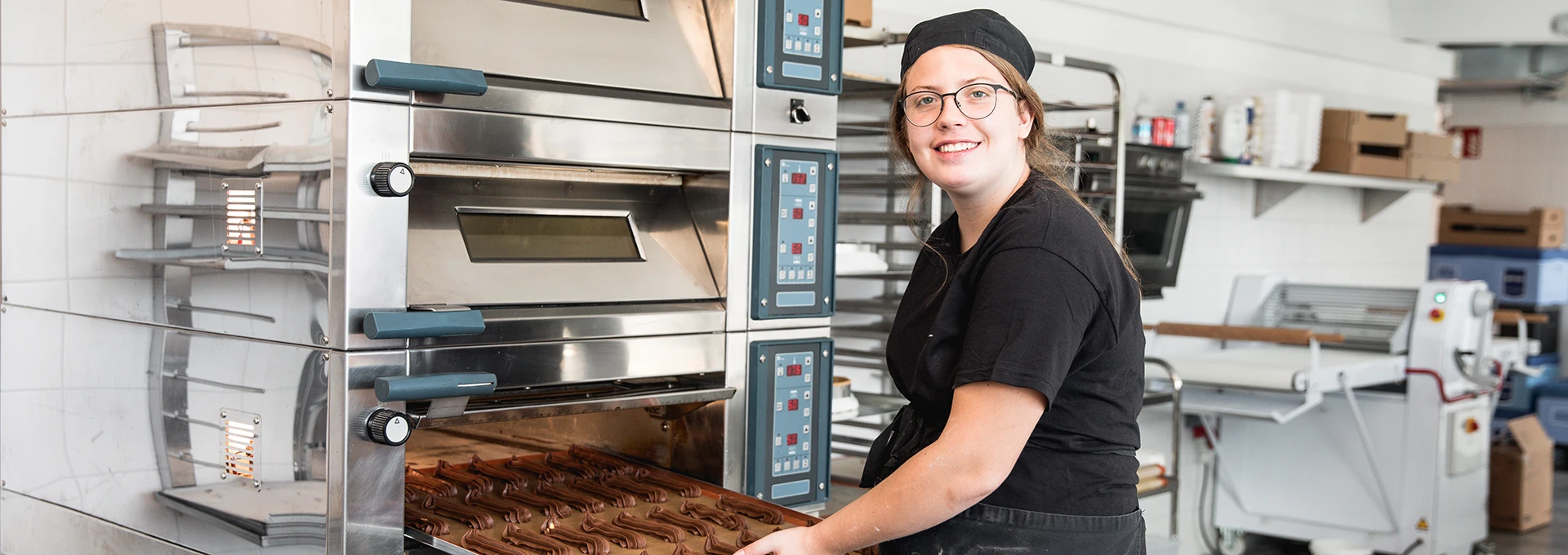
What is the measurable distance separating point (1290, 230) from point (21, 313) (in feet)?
16.7

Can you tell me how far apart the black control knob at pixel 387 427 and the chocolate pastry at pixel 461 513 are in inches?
8.5

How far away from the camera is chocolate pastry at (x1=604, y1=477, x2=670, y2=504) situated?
6.59 feet

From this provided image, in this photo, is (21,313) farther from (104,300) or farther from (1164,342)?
(1164,342)

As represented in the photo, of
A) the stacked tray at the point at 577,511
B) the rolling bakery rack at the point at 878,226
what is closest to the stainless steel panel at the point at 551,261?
the stacked tray at the point at 577,511

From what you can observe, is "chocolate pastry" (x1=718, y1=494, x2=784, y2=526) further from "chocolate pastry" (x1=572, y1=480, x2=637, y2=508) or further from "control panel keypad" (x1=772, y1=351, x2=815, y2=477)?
"control panel keypad" (x1=772, y1=351, x2=815, y2=477)

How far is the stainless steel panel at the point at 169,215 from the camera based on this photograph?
5.56 ft

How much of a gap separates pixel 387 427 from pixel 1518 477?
5647 millimetres

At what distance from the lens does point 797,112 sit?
7.23ft

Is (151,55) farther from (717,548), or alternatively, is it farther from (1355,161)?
(1355,161)

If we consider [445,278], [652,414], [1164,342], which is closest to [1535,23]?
[1164,342]

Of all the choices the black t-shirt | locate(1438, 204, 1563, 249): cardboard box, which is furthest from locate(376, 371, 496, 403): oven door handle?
locate(1438, 204, 1563, 249): cardboard box

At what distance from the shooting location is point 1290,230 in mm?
5832

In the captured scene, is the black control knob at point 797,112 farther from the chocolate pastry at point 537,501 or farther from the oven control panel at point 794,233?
the chocolate pastry at point 537,501

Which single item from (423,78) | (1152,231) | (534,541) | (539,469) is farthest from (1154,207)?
(423,78)
